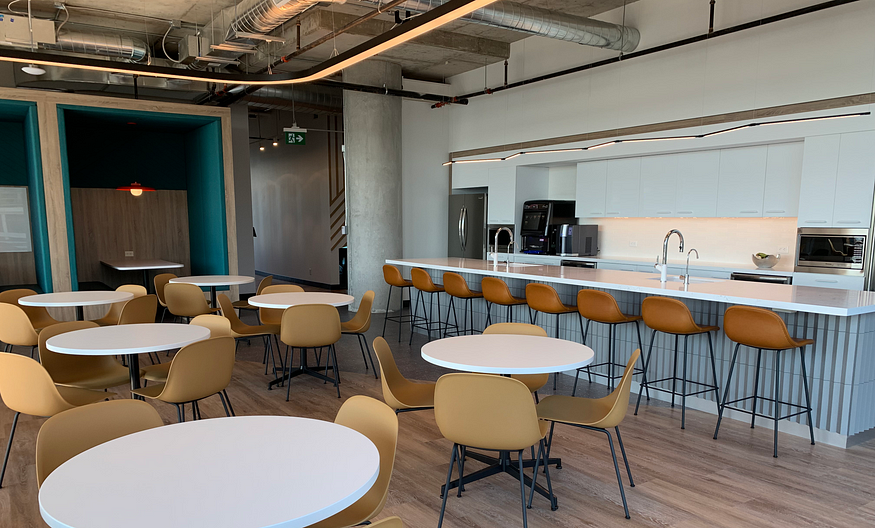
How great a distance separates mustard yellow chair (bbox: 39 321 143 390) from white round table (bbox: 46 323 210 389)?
125 mm

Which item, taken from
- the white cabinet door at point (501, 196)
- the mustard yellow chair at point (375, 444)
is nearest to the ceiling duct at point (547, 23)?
the white cabinet door at point (501, 196)

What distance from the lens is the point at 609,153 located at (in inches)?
290

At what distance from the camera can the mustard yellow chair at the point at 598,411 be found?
109 inches

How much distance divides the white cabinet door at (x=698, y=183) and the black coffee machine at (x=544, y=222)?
1.79 meters

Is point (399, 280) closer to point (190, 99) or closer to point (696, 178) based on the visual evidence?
point (696, 178)

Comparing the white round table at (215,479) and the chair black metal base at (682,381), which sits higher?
the white round table at (215,479)

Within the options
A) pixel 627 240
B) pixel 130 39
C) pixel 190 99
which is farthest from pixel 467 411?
pixel 190 99

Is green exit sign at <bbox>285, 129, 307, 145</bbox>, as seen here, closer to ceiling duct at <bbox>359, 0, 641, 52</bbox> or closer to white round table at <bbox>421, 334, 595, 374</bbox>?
ceiling duct at <bbox>359, 0, 641, 52</bbox>

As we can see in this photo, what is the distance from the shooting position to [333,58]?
4.52 metres

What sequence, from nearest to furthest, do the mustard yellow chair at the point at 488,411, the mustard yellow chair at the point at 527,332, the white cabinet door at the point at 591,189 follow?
the mustard yellow chair at the point at 488,411
the mustard yellow chair at the point at 527,332
the white cabinet door at the point at 591,189

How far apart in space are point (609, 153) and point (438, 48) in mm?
2818

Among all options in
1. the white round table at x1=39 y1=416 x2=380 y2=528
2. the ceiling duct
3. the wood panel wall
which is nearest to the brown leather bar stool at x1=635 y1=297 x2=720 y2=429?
the white round table at x1=39 y1=416 x2=380 y2=528

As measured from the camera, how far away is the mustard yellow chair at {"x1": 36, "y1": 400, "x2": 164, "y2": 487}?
78.2 inches

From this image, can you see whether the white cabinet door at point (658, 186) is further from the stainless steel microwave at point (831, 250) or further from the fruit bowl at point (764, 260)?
the stainless steel microwave at point (831, 250)
